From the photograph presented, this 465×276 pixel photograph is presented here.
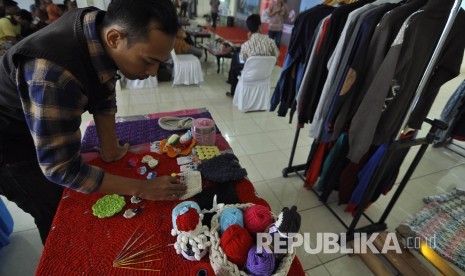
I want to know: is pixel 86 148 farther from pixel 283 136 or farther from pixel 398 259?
pixel 283 136

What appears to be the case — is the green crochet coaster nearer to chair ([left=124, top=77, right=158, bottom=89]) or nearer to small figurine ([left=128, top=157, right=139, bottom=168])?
small figurine ([left=128, top=157, right=139, bottom=168])

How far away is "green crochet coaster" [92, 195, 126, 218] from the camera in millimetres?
854

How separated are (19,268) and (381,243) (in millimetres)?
2274

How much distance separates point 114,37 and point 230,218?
2.27ft

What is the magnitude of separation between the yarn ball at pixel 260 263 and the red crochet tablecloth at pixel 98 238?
0.12m

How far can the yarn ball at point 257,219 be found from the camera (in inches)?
28.8

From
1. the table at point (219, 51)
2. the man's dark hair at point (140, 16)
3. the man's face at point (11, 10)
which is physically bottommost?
the table at point (219, 51)

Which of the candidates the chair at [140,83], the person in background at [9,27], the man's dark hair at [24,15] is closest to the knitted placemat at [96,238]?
the chair at [140,83]

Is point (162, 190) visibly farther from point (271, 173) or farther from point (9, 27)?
point (9, 27)

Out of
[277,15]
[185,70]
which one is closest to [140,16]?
[185,70]

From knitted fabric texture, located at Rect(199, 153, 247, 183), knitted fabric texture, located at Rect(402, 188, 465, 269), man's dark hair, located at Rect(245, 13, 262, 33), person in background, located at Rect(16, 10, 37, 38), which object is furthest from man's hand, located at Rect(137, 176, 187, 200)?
person in background, located at Rect(16, 10, 37, 38)

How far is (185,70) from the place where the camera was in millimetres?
4145

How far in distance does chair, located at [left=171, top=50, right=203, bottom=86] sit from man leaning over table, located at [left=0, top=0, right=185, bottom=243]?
3.34 m

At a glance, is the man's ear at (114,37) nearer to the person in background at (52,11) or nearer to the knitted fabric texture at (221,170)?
the knitted fabric texture at (221,170)
